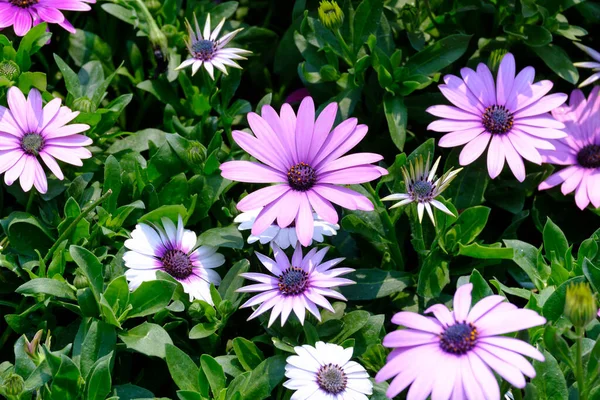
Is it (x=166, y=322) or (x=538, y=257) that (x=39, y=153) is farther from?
(x=538, y=257)

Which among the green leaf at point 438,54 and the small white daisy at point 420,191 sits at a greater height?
the green leaf at point 438,54

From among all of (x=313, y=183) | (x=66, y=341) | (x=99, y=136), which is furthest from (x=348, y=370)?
(x=99, y=136)

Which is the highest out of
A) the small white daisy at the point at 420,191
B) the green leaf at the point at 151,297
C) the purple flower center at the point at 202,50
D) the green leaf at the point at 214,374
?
the purple flower center at the point at 202,50

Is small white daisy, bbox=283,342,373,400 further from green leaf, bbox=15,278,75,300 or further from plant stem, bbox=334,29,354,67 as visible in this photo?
plant stem, bbox=334,29,354,67

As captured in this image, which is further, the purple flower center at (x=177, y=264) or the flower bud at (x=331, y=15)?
the flower bud at (x=331, y=15)

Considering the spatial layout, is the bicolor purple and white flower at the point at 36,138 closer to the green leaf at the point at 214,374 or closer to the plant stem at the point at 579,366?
the green leaf at the point at 214,374

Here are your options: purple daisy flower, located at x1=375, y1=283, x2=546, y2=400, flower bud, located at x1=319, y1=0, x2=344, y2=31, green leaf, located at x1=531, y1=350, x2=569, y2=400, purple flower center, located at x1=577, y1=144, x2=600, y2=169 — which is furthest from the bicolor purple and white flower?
purple flower center, located at x1=577, y1=144, x2=600, y2=169

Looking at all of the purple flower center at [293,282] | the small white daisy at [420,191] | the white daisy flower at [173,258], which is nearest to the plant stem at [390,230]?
the small white daisy at [420,191]

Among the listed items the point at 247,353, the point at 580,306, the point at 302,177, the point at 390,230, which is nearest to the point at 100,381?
the point at 247,353
